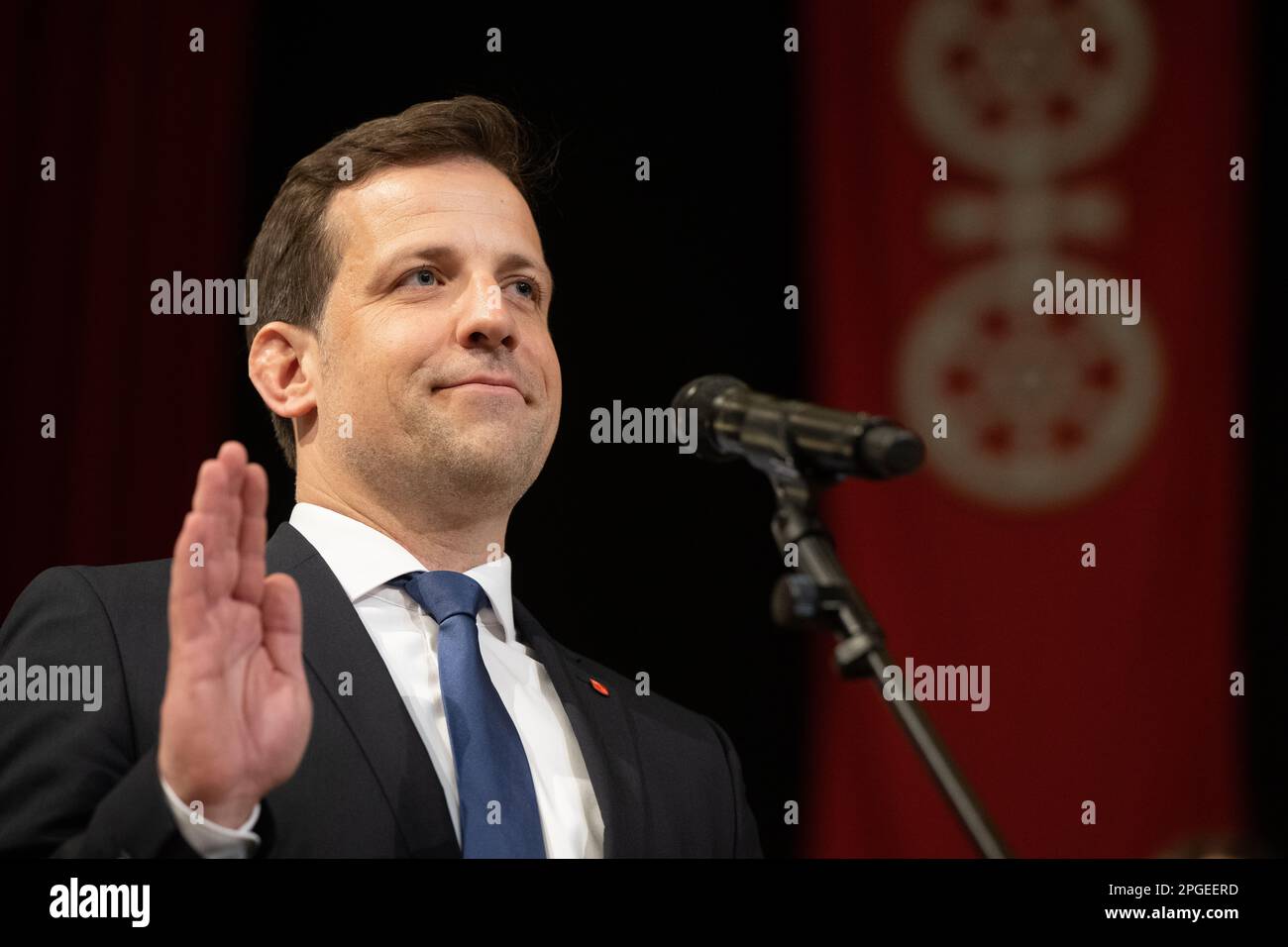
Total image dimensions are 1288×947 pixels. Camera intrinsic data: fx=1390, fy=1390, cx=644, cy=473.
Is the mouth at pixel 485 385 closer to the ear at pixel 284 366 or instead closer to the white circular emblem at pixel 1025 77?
the ear at pixel 284 366

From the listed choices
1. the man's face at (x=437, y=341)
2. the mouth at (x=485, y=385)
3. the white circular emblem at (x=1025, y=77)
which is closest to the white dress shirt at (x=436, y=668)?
the man's face at (x=437, y=341)

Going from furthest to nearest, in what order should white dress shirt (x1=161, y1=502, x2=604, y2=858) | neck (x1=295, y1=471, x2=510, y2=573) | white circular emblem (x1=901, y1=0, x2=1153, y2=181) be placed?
white circular emblem (x1=901, y1=0, x2=1153, y2=181) → neck (x1=295, y1=471, x2=510, y2=573) → white dress shirt (x1=161, y1=502, x2=604, y2=858)

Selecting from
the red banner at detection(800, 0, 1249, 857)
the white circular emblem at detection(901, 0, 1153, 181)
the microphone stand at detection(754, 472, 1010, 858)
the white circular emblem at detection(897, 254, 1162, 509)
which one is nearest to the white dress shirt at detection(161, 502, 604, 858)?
the microphone stand at detection(754, 472, 1010, 858)

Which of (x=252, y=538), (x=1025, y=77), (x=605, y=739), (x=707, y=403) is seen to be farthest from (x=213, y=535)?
(x=1025, y=77)

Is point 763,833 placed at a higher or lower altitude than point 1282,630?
lower

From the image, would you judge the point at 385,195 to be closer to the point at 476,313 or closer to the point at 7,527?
the point at 476,313

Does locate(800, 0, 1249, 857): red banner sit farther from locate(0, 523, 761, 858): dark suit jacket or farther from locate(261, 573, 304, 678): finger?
locate(261, 573, 304, 678): finger

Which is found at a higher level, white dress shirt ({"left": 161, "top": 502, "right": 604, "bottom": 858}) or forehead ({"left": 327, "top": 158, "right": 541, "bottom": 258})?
forehead ({"left": 327, "top": 158, "right": 541, "bottom": 258})

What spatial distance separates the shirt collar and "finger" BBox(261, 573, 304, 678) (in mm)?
452

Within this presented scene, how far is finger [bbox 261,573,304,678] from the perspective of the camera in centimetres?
143
